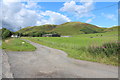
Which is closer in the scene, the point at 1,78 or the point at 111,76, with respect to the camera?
the point at 1,78

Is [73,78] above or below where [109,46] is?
below

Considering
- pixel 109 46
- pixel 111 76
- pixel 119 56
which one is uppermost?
pixel 109 46

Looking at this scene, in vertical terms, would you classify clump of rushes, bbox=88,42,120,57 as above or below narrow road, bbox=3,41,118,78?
above

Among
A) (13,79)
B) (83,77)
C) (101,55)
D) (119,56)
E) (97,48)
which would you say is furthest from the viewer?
(97,48)

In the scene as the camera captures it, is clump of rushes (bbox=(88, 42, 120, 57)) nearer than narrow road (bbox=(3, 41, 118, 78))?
No

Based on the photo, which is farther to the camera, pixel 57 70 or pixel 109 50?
pixel 109 50

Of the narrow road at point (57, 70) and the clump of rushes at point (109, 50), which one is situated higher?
the clump of rushes at point (109, 50)

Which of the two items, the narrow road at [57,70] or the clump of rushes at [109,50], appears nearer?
the narrow road at [57,70]

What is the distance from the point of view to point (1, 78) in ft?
14.6

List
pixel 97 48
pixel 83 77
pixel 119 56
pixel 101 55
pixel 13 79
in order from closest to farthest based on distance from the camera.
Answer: pixel 13 79, pixel 83 77, pixel 119 56, pixel 101 55, pixel 97 48

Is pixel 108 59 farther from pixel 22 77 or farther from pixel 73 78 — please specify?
pixel 22 77

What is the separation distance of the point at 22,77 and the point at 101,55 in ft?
23.0

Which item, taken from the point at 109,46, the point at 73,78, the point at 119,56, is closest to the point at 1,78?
the point at 73,78

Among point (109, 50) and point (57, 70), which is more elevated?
point (109, 50)
